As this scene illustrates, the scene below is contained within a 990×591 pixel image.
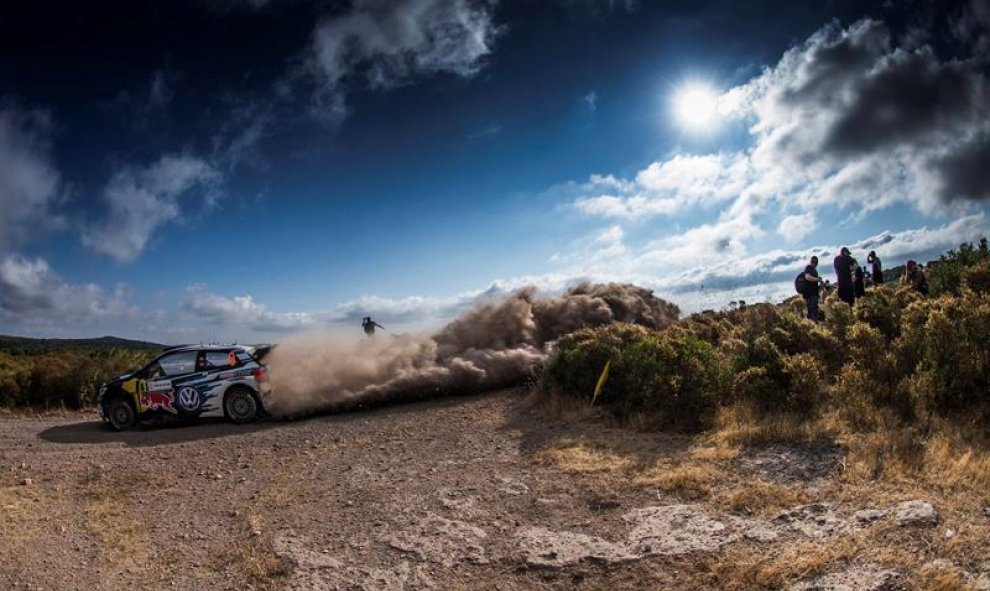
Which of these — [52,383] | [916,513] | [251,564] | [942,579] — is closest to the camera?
[942,579]

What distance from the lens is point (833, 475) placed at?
22.1 ft

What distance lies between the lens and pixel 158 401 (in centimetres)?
1333

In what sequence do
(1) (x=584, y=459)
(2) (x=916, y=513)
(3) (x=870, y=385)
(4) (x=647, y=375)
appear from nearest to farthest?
1. (2) (x=916, y=513)
2. (1) (x=584, y=459)
3. (3) (x=870, y=385)
4. (4) (x=647, y=375)

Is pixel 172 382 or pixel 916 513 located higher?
pixel 172 382

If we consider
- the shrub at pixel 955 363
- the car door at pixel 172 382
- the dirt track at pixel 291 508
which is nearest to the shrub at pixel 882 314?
the shrub at pixel 955 363

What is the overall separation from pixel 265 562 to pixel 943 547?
5879mm

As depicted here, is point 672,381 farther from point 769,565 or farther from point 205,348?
Result: point 205,348

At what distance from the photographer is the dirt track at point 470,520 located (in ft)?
17.8

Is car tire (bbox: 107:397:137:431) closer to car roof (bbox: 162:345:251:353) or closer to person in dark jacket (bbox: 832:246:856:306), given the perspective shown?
car roof (bbox: 162:345:251:353)

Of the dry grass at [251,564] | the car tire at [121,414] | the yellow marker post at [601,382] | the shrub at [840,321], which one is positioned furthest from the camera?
the car tire at [121,414]

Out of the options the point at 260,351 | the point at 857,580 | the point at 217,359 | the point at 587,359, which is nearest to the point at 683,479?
the point at 857,580

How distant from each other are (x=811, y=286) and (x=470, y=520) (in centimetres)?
1312

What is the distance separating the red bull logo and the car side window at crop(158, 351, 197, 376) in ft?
1.50

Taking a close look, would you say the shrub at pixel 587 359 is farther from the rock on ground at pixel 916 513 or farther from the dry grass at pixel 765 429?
the rock on ground at pixel 916 513
